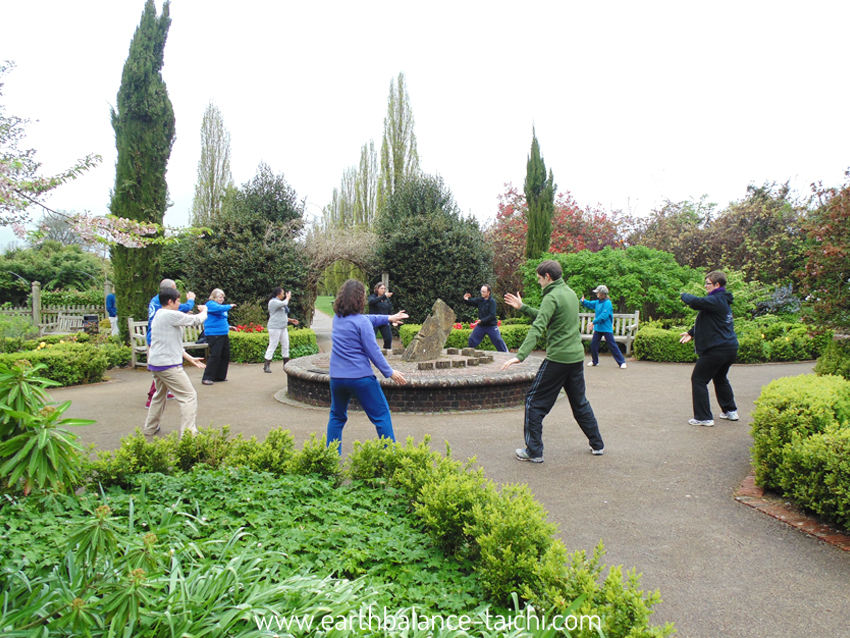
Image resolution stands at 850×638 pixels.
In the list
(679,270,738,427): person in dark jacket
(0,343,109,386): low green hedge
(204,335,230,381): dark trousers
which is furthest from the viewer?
(204,335,230,381): dark trousers

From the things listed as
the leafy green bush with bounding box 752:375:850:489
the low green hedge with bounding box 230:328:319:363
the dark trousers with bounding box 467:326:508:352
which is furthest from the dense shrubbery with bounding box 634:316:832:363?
the low green hedge with bounding box 230:328:319:363

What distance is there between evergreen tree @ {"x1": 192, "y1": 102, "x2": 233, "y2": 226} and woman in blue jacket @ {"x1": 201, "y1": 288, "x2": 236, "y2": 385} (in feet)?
73.0

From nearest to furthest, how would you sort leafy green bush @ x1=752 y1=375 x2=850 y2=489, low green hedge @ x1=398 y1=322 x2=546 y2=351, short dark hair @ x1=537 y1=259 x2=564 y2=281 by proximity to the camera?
leafy green bush @ x1=752 y1=375 x2=850 y2=489 < short dark hair @ x1=537 y1=259 x2=564 y2=281 < low green hedge @ x1=398 y1=322 x2=546 y2=351

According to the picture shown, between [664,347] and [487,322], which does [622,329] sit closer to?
[664,347]

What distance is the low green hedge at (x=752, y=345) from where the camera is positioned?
12.6 metres

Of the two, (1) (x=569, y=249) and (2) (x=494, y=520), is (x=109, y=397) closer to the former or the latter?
(2) (x=494, y=520)

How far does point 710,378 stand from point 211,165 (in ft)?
97.7

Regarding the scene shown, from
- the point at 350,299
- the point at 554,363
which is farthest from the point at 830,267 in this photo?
the point at 350,299

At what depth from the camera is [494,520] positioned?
2.69m

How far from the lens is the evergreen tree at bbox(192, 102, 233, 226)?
30.4m

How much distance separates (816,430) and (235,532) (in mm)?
4490

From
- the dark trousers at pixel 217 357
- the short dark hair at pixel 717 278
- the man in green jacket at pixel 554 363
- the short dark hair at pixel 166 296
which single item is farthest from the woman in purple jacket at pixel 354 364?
the dark trousers at pixel 217 357

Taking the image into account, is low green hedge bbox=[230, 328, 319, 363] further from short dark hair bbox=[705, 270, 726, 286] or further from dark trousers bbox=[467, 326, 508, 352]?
short dark hair bbox=[705, 270, 726, 286]

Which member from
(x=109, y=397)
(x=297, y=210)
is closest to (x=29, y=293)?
(x=297, y=210)
